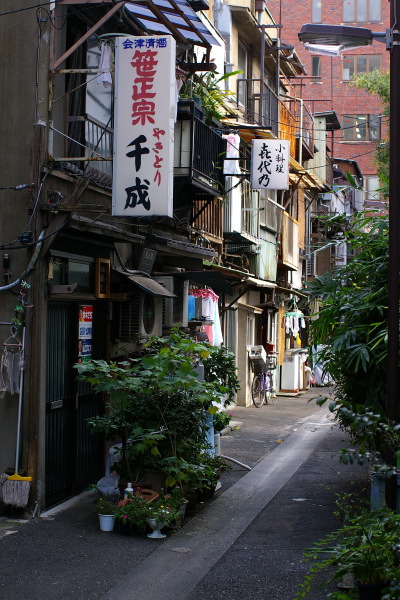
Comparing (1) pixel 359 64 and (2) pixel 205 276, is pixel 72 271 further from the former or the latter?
(1) pixel 359 64

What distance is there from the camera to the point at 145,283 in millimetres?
12555

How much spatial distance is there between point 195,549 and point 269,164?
1217cm

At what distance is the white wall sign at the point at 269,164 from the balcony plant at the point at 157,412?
983 cm

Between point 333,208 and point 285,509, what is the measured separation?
30735 millimetres

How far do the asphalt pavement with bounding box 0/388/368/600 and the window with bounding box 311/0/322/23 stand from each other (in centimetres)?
5193

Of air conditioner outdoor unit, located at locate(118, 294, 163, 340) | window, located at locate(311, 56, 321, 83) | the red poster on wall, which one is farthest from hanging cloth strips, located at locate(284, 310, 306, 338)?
window, located at locate(311, 56, 321, 83)

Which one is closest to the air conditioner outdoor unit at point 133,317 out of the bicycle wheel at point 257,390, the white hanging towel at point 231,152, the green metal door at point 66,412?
the green metal door at point 66,412

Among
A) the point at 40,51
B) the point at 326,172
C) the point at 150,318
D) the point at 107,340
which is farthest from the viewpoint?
the point at 326,172

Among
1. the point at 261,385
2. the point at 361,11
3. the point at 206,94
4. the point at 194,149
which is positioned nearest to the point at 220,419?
the point at 194,149

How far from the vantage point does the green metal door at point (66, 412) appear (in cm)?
1058

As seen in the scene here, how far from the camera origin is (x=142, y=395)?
1018 cm

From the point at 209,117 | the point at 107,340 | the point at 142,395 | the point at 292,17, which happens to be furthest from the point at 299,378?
the point at 292,17

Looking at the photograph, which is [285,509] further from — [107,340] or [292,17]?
Result: [292,17]

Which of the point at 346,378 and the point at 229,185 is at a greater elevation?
the point at 229,185
